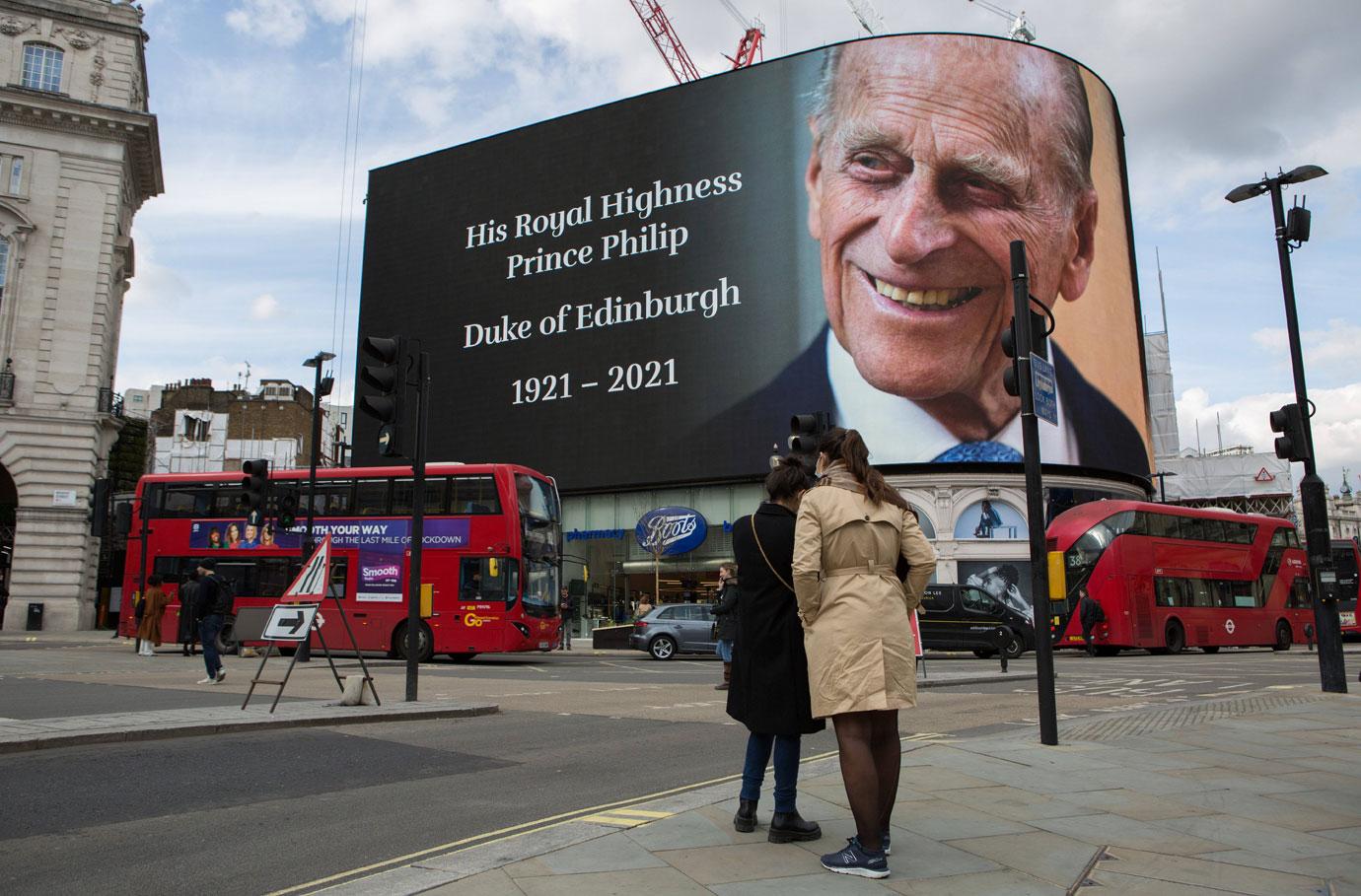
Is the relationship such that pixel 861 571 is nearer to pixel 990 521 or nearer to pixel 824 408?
pixel 824 408

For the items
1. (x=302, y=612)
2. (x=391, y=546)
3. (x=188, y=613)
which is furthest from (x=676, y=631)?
(x=302, y=612)

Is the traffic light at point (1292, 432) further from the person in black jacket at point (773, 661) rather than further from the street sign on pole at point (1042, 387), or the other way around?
the person in black jacket at point (773, 661)

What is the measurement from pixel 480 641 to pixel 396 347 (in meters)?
11.7

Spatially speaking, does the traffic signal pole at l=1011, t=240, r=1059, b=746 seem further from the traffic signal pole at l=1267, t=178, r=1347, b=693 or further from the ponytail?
the traffic signal pole at l=1267, t=178, r=1347, b=693

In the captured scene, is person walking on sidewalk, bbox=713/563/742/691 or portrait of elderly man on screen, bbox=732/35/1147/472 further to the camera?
portrait of elderly man on screen, bbox=732/35/1147/472

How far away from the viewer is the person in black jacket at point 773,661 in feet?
15.0

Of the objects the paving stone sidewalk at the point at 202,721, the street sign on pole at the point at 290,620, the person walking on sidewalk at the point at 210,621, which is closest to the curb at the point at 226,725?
the paving stone sidewalk at the point at 202,721

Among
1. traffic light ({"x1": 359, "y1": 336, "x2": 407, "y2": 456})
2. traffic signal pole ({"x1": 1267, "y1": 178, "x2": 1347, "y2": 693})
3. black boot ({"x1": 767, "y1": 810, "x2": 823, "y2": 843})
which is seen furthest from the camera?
traffic signal pole ({"x1": 1267, "y1": 178, "x2": 1347, "y2": 693})

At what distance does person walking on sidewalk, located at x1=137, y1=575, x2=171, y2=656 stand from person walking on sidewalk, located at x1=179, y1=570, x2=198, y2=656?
41cm

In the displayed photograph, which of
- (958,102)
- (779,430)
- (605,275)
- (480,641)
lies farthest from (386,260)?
(480,641)

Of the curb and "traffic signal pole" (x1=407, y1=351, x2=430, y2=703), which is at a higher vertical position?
"traffic signal pole" (x1=407, y1=351, x2=430, y2=703)

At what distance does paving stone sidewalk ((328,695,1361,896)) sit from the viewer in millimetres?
3965

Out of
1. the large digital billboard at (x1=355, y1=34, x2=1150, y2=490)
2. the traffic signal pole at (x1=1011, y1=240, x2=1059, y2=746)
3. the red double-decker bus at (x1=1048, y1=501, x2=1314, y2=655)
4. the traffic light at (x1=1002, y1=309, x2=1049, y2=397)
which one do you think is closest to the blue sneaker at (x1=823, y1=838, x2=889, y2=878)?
the traffic signal pole at (x1=1011, y1=240, x2=1059, y2=746)

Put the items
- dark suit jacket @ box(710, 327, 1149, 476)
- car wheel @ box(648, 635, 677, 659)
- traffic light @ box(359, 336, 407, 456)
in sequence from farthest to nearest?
1. dark suit jacket @ box(710, 327, 1149, 476)
2. car wheel @ box(648, 635, 677, 659)
3. traffic light @ box(359, 336, 407, 456)
